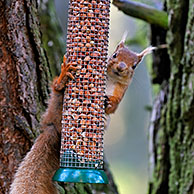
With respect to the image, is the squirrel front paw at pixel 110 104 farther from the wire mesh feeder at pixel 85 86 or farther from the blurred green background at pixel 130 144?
the blurred green background at pixel 130 144

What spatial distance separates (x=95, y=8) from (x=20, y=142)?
95 cm

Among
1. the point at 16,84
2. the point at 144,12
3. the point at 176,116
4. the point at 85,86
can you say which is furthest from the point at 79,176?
the point at 144,12

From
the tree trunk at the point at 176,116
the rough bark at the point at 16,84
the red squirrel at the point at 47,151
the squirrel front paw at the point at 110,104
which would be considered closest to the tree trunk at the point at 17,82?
the rough bark at the point at 16,84

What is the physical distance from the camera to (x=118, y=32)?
791cm

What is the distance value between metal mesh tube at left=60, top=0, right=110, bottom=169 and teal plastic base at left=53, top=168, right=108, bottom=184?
119 mm

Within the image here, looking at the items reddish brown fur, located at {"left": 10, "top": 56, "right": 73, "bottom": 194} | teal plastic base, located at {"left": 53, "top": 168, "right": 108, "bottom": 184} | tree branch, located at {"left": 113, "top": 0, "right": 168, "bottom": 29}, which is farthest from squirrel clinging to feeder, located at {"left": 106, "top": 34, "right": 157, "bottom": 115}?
teal plastic base, located at {"left": 53, "top": 168, "right": 108, "bottom": 184}

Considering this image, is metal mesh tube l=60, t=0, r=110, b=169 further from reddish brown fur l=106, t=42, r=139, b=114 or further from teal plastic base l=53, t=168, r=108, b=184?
reddish brown fur l=106, t=42, r=139, b=114

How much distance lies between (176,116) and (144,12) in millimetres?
872

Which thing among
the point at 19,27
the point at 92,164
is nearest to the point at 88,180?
the point at 92,164

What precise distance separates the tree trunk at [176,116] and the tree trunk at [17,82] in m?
1.21

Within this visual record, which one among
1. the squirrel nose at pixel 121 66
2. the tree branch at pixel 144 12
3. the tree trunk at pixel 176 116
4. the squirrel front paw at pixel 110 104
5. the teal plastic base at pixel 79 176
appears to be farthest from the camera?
the tree branch at pixel 144 12

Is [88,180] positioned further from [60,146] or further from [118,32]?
[118,32]

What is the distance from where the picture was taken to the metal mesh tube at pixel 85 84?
2615 millimetres

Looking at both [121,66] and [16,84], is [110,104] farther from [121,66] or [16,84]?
[16,84]
